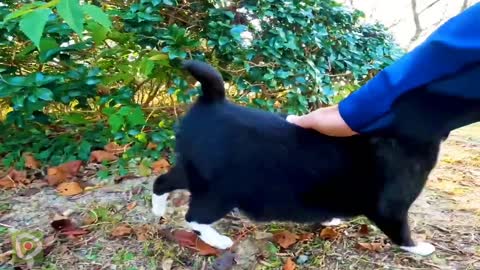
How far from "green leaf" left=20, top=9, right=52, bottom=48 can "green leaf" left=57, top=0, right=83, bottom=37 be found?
3cm

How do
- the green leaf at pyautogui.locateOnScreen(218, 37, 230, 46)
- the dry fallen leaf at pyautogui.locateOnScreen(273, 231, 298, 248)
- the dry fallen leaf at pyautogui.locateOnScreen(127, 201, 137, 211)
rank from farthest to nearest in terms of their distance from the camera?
the green leaf at pyautogui.locateOnScreen(218, 37, 230, 46) < the dry fallen leaf at pyautogui.locateOnScreen(127, 201, 137, 211) < the dry fallen leaf at pyautogui.locateOnScreen(273, 231, 298, 248)

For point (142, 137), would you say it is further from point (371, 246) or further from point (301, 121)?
point (371, 246)

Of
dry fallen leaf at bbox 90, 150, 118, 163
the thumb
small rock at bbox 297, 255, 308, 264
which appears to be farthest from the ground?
the thumb

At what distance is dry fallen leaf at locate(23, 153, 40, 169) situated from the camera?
196cm

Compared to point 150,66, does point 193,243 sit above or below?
below

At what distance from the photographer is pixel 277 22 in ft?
6.70

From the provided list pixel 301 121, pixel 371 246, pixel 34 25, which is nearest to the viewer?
pixel 34 25

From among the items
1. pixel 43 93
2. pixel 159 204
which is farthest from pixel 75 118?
pixel 159 204

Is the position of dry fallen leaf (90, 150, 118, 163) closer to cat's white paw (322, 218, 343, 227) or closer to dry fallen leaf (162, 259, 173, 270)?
dry fallen leaf (162, 259, 173, 270)

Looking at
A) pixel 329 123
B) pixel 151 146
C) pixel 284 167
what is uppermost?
pixel 329 123

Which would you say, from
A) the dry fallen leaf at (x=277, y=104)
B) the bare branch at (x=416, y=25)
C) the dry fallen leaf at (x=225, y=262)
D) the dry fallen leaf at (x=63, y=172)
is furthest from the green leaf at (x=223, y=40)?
the bare branch at (x=416, y=25)

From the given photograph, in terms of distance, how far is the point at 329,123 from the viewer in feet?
4.49

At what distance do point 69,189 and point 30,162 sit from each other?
9.5 inches

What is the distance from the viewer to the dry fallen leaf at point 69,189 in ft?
5.97
